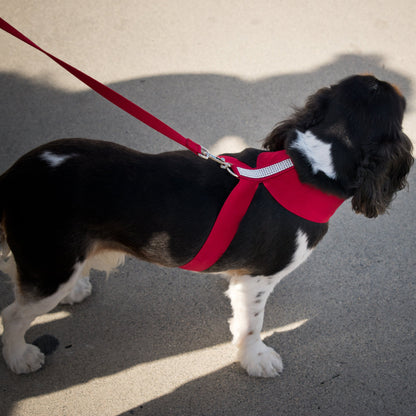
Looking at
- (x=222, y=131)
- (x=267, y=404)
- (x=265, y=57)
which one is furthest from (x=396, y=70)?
(x=267, y=404)

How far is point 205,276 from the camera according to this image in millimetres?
2994

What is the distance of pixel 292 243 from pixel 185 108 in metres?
2.33

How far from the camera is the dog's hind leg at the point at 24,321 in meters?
2.07

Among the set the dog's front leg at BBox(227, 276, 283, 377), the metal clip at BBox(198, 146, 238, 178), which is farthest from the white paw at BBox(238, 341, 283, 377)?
the metal clip at BBox(198, 146, 238, 178)

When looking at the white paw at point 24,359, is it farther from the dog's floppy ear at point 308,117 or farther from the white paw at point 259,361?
the dog's floppy ear at point 308,117

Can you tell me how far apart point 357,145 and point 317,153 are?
18 cm

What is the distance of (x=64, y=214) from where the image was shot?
1825mm

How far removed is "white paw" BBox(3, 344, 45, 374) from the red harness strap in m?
1.15

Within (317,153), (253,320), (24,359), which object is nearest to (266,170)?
(317,153)

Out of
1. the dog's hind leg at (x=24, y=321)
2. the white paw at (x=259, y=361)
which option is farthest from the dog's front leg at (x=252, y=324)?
the dog's hind leg at (x=24, y=321)

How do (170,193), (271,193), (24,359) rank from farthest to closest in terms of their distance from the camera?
(24,359)
(271,193)
(170,193)

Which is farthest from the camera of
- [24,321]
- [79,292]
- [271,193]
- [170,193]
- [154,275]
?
[154,275]

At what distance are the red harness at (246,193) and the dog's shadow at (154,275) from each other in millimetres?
869

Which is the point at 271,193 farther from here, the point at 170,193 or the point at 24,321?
the point at 24,321
